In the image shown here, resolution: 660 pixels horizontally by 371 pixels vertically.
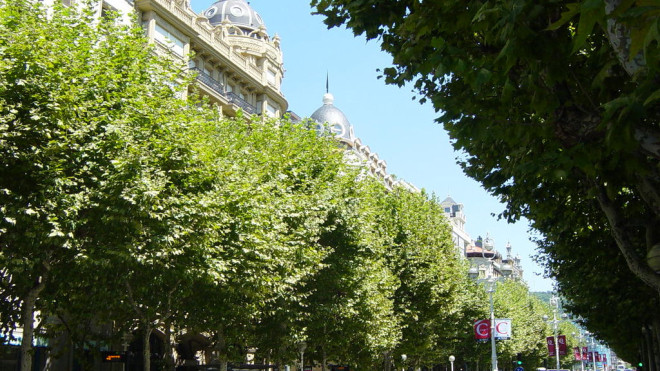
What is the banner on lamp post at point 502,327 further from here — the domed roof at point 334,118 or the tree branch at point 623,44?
the domed roof at point 334,118

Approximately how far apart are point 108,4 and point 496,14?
1205 inches

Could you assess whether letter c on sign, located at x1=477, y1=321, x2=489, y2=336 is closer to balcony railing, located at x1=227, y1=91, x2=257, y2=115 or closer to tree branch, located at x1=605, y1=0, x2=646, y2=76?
balcony railing, located at x1=227, y1=91, x2=257, y2=115

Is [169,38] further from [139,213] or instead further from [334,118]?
[334,118]

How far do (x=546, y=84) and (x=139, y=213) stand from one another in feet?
35.7

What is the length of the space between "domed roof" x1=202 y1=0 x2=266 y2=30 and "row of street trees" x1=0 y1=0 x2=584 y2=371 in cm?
3250

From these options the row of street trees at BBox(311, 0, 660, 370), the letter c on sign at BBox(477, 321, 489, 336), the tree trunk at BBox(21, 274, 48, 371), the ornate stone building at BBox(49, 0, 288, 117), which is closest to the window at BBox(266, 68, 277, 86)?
the ornate stone building at BBox(49, 0, 288, 117)

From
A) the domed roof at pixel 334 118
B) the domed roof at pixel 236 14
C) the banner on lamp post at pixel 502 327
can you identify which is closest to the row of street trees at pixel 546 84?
the banner on lamp post at pixel 502 327

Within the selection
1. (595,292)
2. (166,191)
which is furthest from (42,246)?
(595,292)

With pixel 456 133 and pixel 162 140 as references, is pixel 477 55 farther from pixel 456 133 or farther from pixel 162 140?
pixel 162 140

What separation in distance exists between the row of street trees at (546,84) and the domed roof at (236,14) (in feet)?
155

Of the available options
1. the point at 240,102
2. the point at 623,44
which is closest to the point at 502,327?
the point at 240,102

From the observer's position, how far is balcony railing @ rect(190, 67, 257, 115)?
133 feet

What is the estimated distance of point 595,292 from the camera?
20.5m

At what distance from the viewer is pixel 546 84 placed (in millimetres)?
6824
